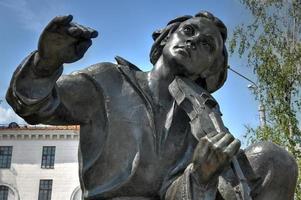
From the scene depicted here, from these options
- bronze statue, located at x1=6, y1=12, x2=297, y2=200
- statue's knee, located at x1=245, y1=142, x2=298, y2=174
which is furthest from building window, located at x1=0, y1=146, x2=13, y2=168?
statue's knee, located at x1=245, y1=142, x2=298, y2=174

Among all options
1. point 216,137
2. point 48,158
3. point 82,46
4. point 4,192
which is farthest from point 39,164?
point 216,137

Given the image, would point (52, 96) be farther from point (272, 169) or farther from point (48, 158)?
point (48, 158)

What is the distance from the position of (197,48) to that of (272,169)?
2.35 ft

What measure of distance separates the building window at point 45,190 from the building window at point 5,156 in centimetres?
303

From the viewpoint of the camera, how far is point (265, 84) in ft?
53.1

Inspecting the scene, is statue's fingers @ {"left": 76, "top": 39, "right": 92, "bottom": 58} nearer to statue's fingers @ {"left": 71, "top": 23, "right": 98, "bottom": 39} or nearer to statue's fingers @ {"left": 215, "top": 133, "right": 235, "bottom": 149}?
statue's fingers @ {"left": 71, "top": 23, "right": 98, "bottom": 39}

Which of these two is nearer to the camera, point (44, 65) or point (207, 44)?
point (44, 65)

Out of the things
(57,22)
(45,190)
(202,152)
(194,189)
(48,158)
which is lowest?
(45,190)

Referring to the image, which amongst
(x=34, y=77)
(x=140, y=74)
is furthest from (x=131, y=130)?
(x=34, y=77)

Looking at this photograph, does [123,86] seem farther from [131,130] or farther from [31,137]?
[31,137]

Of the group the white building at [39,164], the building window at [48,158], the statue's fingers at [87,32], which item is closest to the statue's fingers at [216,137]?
the statue's fingers at [87,32]

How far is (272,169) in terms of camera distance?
8.46ft

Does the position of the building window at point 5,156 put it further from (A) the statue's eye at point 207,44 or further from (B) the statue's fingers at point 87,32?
(B) the statue's fingers at point 87,32

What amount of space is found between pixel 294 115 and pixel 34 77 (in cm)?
1338
